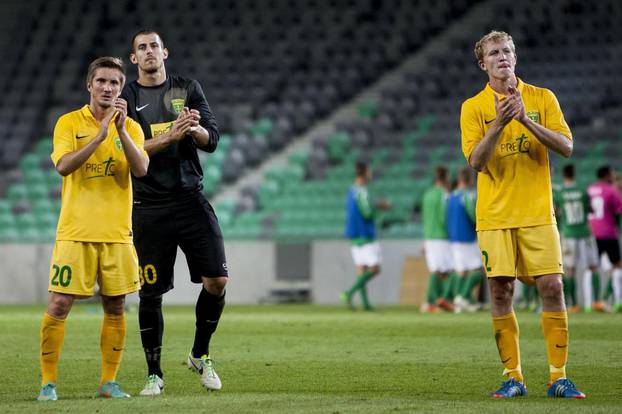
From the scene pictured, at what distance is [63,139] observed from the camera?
24.1ft

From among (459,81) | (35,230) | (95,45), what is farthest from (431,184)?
(95,45)

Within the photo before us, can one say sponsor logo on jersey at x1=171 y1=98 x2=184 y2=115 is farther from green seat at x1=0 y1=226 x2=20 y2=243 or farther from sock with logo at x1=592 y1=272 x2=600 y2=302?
green seat at x1=0 y1=226 x2=20 y2=243

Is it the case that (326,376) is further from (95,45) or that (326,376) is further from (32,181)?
(95,45)

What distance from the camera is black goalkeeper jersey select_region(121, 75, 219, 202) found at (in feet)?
26.1

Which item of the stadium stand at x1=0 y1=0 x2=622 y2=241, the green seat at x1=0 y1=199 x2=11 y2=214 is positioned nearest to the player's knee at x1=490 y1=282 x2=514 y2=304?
the stadium stand at x1=0 y1=0 x2=622 y2=241

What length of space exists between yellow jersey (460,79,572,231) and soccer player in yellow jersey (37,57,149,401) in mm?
2077

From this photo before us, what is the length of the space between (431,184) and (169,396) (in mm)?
16300

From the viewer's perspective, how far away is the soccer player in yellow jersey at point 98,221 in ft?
24.0

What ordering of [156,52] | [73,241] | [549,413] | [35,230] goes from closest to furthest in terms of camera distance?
[549,413]
[73,241]
[156,52]
[35,230]

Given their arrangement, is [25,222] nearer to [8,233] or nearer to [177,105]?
[8,233]

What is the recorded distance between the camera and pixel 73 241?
7.34 meters

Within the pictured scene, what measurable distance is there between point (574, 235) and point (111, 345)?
39.4ft

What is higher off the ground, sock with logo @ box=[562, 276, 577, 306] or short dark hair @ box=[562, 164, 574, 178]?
short dark hair @ box=[562, 164, 574, 178]

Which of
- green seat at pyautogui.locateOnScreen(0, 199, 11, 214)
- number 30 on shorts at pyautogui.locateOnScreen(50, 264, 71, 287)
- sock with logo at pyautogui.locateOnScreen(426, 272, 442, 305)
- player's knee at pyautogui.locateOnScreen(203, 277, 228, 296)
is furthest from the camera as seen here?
green seat at pyautogui.locateOnScreen(0, 199, 11, 214)
